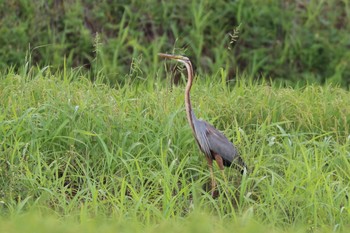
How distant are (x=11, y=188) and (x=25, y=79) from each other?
1586mm

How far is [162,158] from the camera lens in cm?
640

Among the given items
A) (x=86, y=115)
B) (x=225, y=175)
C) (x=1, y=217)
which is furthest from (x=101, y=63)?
(x=1, y=217)

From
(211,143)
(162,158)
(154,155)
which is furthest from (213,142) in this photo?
(154,155)

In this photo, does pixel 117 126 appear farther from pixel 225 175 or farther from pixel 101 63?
pixel 101 63

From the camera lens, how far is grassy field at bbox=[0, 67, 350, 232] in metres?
5.97

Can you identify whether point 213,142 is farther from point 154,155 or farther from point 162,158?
point 154,155

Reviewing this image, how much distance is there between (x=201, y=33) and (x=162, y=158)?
3535 millimetres

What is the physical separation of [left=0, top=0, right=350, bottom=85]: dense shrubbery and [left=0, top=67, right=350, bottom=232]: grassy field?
1.79 m

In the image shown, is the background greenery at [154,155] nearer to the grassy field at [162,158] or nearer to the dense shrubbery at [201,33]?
the grassy field at [162,158]

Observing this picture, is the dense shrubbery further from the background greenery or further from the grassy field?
the grassy field

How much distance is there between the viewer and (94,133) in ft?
22.2

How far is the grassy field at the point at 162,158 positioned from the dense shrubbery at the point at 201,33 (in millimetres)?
1795

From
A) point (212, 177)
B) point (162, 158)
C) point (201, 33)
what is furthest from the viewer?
point (201, 33)

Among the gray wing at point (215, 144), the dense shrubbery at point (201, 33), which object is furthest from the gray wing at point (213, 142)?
the dense shrubbery at point (201, 33)
